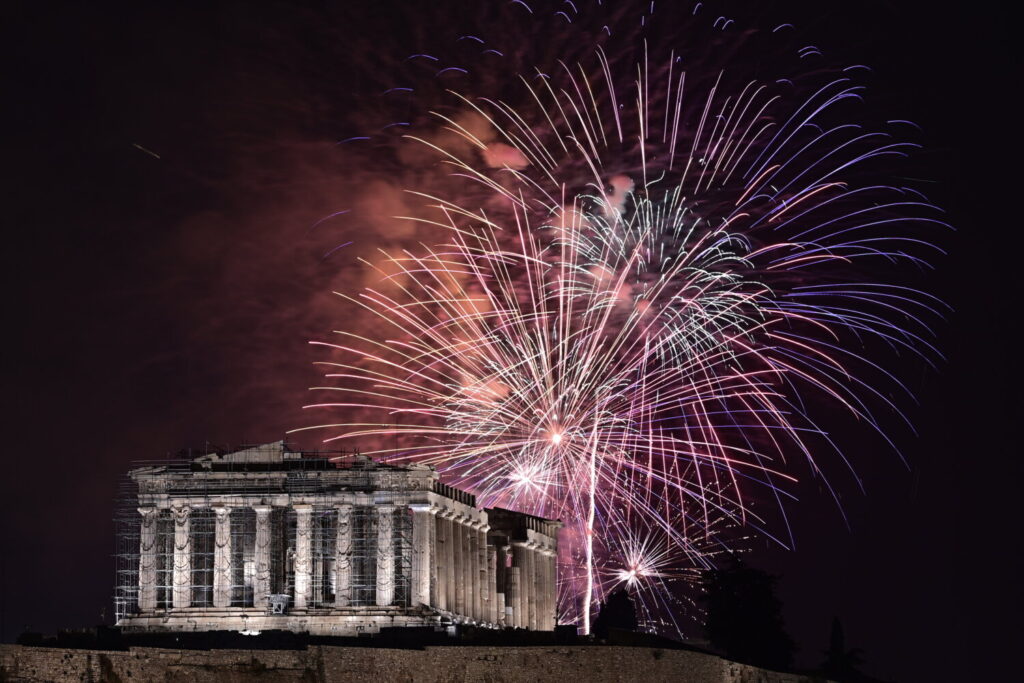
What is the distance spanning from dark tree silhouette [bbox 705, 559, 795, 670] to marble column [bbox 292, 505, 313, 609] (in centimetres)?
2165

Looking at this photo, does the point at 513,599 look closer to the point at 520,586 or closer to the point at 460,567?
the point at 520,586

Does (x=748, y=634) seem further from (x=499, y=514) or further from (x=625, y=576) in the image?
(x=499, y=514)

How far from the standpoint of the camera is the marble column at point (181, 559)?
10650cm

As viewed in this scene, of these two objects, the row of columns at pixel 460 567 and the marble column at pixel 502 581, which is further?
the marble column at pixel 502 581

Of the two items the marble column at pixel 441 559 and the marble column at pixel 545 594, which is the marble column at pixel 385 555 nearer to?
the marble column at pixel 441 559

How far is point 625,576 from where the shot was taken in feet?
356

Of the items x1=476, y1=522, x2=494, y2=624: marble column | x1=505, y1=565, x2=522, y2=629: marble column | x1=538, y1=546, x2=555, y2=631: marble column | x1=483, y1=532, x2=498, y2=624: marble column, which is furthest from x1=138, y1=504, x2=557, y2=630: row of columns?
x1=538, y1=546, x2=555, y2=631: marble column

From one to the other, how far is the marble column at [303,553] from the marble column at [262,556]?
153 centimetres

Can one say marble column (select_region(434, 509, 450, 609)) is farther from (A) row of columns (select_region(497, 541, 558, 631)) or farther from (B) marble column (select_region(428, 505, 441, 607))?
(A) row of columns (select_region(497, 541, 558, 631))

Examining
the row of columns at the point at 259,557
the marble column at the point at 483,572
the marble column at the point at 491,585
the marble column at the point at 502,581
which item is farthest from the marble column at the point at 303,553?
Result: the marble column at the point at 502,581

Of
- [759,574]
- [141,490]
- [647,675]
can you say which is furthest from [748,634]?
[141,490]

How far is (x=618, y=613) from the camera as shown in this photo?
405 feet

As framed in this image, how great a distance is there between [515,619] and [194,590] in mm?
22160

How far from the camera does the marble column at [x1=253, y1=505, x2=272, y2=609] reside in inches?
4198
